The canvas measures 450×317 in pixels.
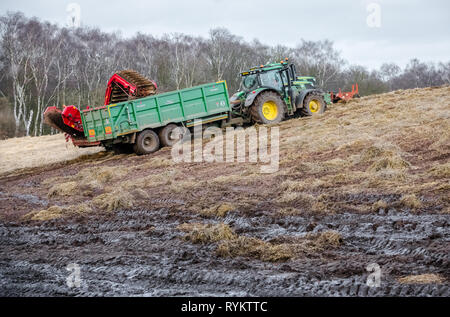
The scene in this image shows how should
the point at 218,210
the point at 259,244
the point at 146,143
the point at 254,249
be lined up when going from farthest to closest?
the point at 146,143, the point at 218,210, the point at 259,244, the point at 254,249

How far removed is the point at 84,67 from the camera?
4284cm

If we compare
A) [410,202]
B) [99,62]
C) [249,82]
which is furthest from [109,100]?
[99,62]

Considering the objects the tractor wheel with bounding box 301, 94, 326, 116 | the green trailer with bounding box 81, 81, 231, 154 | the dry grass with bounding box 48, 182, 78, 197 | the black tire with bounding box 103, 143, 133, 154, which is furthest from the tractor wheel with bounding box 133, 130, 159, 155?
the tractor wheel with bounding box 301, 94, 326, 116

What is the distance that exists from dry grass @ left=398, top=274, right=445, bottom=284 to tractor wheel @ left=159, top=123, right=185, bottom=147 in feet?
41.8

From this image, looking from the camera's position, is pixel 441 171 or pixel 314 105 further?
pixel 314 105

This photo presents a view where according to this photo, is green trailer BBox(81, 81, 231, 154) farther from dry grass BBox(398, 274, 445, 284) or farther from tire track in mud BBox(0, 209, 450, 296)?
dry grass BBox(398, 274, 445, 284)

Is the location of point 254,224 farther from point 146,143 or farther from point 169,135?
point 169,135

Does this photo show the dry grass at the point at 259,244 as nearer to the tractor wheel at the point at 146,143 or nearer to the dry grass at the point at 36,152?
the tractor wheel at the point at 146,143

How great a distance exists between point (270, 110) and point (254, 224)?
449 inches

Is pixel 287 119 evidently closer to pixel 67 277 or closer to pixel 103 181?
pixel 103 181

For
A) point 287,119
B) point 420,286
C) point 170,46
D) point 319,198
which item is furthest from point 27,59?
point 420,286

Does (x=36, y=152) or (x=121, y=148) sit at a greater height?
(x=121, y=148)

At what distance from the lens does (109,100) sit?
16.9 meters
